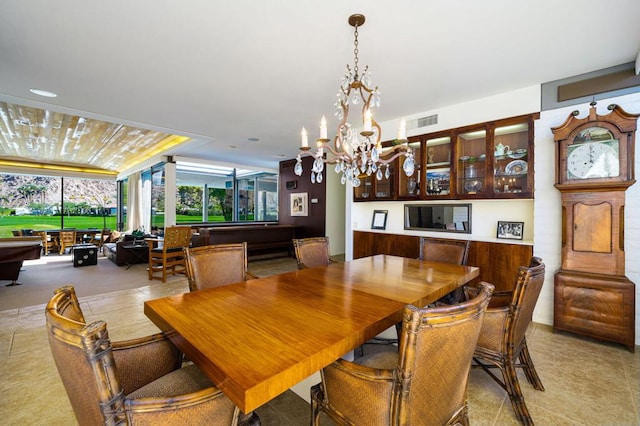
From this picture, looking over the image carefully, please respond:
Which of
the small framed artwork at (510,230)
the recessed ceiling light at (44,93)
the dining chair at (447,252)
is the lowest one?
the dining chair at (447,252)

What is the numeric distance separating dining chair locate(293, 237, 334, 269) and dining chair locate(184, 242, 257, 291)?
527mm

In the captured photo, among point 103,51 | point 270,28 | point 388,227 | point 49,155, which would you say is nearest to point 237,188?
point 49,155

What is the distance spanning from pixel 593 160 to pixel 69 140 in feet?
29.7

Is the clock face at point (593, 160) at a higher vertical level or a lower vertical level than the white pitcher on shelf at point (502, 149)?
lower

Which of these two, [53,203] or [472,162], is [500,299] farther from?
[53,203]

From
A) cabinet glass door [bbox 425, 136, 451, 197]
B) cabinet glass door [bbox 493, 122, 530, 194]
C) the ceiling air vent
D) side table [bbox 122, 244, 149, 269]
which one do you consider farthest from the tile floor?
side table [bbox 122, 244, 149, 269]

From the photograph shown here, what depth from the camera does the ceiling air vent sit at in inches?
155

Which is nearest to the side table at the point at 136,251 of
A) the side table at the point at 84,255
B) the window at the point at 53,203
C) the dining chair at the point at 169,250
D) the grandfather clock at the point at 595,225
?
the side table at the point at 84,255

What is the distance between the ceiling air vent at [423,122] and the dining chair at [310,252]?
238cm

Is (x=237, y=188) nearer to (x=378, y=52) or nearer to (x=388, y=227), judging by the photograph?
(x=388, y=227)

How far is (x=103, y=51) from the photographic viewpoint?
2523mm

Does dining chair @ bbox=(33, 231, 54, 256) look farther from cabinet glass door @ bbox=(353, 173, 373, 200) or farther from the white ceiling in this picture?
cabinet glass door @ bbox=(353, 173, 373, 200)

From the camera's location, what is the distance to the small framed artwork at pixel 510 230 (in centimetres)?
337

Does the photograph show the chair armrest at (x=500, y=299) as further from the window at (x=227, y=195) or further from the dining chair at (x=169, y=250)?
the window at (x=227, y=195)
